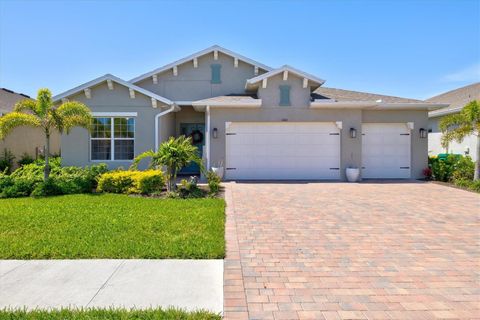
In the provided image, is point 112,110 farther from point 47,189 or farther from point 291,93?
point 291,93

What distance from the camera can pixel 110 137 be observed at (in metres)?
13.2

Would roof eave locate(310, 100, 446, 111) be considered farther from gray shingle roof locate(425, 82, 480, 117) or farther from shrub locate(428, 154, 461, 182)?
gray shingle roof locate(425, 82, 480, 117)

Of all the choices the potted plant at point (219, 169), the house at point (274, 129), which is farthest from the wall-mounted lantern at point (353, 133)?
the potted plant at point (219, 169)

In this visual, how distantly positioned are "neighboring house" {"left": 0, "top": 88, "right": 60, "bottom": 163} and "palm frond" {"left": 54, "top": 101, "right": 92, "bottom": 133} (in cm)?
796

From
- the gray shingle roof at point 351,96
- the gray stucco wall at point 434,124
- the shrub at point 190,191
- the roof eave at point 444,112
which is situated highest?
the gray shingle roof at point 351,96

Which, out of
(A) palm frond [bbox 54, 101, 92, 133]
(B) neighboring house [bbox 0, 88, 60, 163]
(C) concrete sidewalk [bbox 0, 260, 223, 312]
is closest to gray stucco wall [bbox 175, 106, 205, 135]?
(A) palm frond [bbox 54, 101, 92, 133]

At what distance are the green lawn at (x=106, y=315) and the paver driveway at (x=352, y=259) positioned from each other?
0.41m

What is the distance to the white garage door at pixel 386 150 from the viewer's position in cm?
1450

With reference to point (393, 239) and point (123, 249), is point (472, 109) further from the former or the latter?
point (123, 249)

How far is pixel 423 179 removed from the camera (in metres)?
14.2

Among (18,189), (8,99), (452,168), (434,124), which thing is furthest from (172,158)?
(434,124)

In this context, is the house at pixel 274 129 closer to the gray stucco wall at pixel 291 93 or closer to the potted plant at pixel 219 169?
the gray stucco wall at pixel 291 93

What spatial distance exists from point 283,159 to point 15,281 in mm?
11216

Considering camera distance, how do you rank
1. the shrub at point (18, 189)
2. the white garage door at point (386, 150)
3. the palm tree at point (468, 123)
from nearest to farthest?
the shrub at point (18, 189), the palm tree at point (468, 123), the white garage door at point (386, 150)
